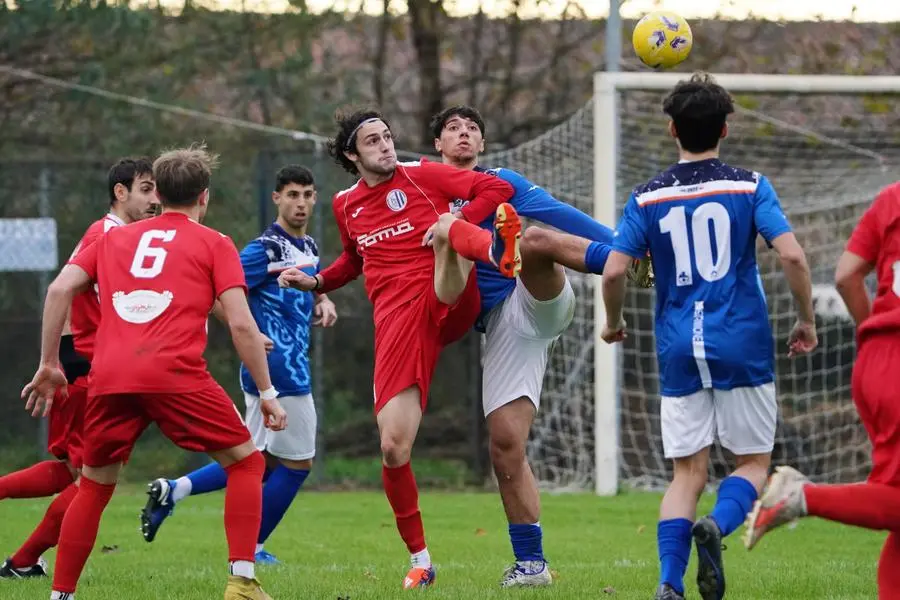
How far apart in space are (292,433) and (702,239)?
334 centimetres

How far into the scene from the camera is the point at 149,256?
5.40 m

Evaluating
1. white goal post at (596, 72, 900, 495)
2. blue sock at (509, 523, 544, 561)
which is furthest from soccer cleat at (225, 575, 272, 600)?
white goal post at (596, 72, 900, 495)

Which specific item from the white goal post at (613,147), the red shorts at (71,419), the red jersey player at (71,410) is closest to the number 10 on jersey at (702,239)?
the red jersey player at (71,410)

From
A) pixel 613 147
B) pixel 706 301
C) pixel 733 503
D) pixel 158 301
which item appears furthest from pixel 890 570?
pixel 613 147

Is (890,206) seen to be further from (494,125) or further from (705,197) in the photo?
(494,125)

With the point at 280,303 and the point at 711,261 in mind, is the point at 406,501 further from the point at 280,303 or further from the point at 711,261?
the point at 711,261

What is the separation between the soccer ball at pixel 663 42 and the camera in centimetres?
707

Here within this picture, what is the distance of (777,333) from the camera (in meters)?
13.3

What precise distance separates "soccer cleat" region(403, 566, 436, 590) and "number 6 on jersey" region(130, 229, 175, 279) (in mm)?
1921

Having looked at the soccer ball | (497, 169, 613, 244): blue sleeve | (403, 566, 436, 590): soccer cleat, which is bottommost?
(403, 566, 436, 590): soccer cleat

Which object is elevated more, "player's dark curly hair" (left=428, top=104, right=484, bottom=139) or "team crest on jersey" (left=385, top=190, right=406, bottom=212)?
"player's dark curly hair" (left=428, top=104, right=484, bottom=139)

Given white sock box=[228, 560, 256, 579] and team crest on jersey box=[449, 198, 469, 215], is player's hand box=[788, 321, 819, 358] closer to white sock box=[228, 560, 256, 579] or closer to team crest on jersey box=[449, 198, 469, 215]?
team crest on jersey box=[449, 198, 469, 215]

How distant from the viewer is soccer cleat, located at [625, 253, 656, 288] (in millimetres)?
5590

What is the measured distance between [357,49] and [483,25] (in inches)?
57.4
